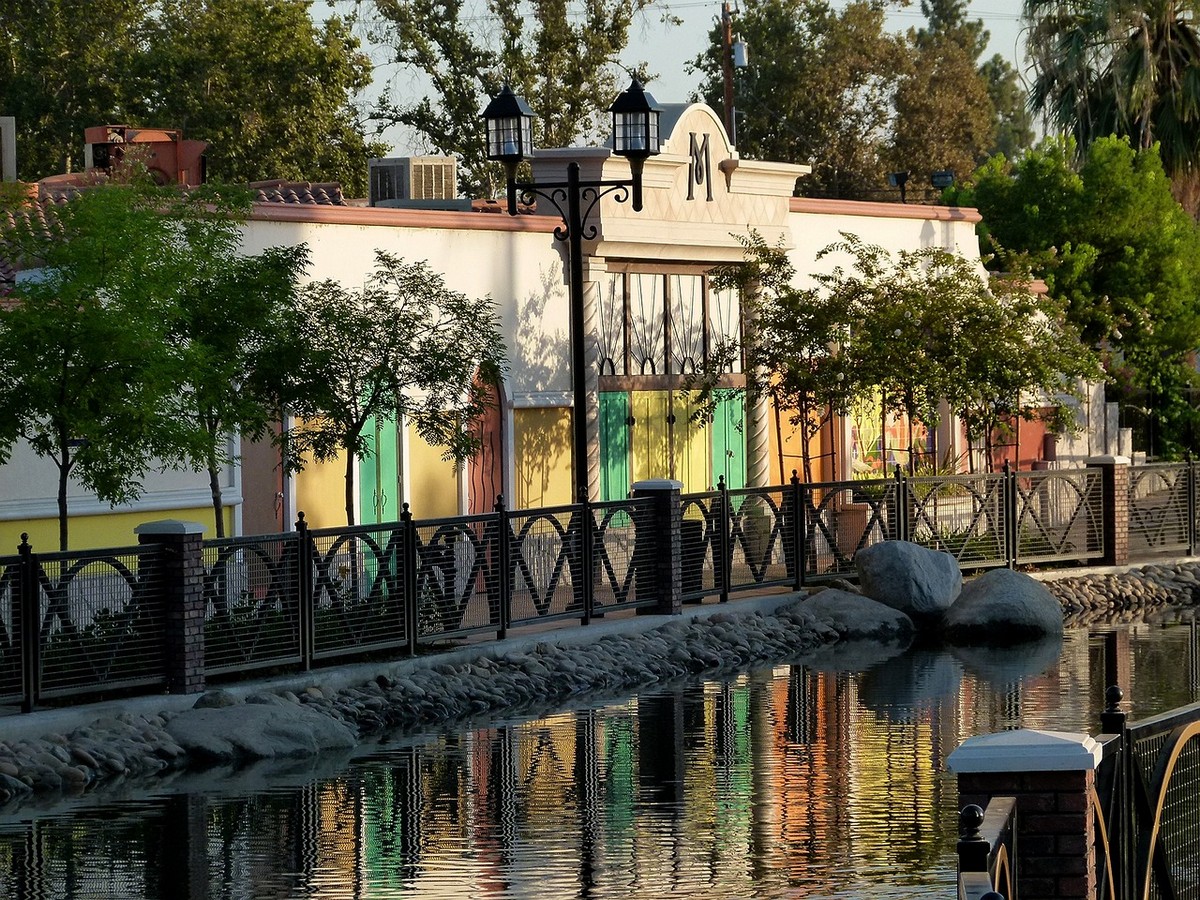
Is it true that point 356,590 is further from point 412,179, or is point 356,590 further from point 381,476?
point 412,179

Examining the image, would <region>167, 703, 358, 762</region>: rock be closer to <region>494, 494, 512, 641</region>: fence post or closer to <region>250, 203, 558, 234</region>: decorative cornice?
<region>494, 494, 512, 641</region>: fence post

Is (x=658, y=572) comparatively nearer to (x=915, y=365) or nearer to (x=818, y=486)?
(x=818, y=486)

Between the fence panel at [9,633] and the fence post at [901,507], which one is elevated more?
the fence post at [901,507]

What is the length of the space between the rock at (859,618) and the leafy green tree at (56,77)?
2662 centimetres

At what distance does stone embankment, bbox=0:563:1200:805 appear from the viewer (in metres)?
15.5

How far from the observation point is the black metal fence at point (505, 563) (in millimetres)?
16562

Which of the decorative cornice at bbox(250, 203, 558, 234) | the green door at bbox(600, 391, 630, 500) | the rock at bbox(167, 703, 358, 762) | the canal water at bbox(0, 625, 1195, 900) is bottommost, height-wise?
the canal water at bbox(0, 625, 1195, 900)

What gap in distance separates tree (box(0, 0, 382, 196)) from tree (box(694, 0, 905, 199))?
1855 centimetres

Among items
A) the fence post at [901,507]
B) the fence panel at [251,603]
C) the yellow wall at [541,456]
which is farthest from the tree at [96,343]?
the fence post at [901,507]

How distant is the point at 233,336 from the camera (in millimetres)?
19719

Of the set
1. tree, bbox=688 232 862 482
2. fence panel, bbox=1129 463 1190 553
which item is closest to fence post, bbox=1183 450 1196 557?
fence panel, bbox=1129 463 1190 553

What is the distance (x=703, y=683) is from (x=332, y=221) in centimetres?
736

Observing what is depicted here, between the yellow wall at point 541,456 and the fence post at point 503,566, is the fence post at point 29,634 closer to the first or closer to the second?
the fence post at point 503,566

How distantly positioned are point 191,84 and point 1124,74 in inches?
758
